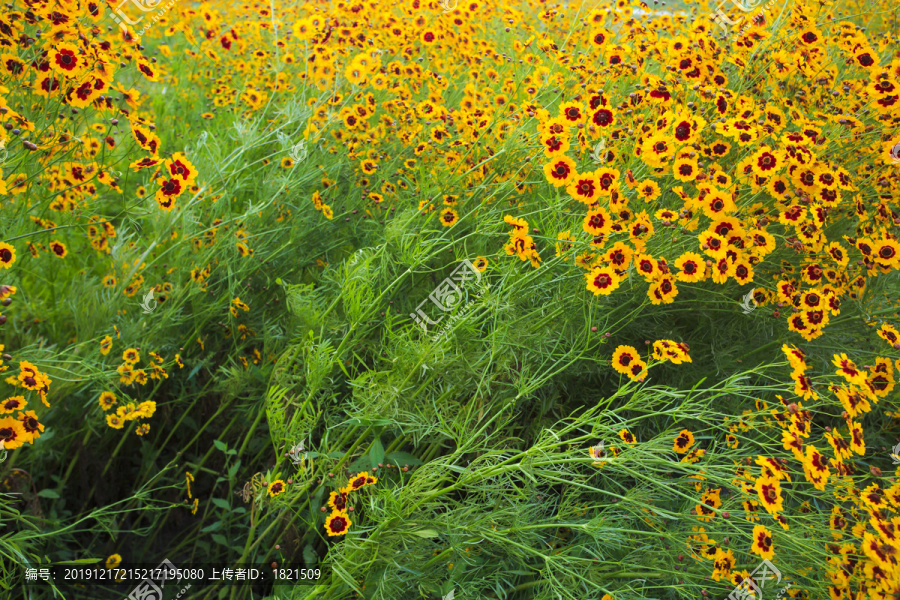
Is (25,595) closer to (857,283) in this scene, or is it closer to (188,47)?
(857,283)

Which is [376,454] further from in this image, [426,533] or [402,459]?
[426,533]

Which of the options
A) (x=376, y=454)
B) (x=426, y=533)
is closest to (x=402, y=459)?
(x=376, y=454)

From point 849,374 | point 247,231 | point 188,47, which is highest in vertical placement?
point 188,47

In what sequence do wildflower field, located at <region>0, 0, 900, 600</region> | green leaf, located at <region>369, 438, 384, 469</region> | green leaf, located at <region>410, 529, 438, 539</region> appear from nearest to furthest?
green leaf, located at <region>410, 529, 438, 539</region>, wildflower field, located at <region>0, 0, 900, 600</region>, green leaf, located at <region>369, 438, 384, 469</region>

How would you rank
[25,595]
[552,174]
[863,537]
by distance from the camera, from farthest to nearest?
[552,174]
[25,595]
[863,537]

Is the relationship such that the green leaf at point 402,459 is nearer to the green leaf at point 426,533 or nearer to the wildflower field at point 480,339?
the wildflower field at point 480,339

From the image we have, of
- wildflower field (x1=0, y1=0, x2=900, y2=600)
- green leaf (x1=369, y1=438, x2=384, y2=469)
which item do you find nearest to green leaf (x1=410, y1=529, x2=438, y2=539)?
wildflower field (x1=0, y1=0, x2=900, y2=600)

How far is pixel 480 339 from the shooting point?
1919 millimetres

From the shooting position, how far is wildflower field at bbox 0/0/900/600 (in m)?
1.58

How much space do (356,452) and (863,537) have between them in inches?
56.5

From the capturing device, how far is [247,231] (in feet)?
8.01

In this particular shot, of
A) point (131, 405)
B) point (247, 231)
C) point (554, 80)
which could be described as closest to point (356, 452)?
point (131, 405)

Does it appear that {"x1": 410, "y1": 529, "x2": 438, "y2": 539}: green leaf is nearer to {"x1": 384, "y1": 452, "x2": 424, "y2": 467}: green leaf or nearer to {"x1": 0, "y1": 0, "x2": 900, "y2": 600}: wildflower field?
{"x1": 0, "y1": 0, "x2": 900, "y2": 600}: wildflower field

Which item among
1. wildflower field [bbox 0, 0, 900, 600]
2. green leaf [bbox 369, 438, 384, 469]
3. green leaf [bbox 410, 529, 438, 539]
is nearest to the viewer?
green leaf [bbox 410, 529, 438, 539]
